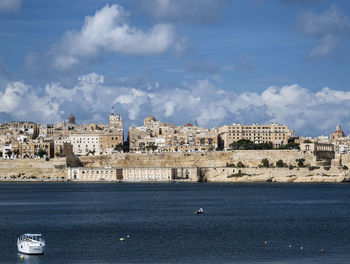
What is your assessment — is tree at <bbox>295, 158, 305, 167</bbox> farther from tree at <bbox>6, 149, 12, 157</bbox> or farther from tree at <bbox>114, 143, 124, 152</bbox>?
tree at <bbox>6, 149, 12, 157</bbox>

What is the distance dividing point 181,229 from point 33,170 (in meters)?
74.0

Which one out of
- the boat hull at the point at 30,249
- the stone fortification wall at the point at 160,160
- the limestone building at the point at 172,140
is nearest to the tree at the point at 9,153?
the stone fortification wall at the point at 160,160

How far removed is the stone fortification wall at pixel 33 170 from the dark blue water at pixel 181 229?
151ft

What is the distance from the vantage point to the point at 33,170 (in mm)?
109562

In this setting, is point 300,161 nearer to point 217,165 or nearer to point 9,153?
point 217,165

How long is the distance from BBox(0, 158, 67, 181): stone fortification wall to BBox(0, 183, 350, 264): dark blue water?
45964 mm

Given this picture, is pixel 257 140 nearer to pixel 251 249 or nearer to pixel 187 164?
pixel 187 164

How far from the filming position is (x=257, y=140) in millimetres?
125688

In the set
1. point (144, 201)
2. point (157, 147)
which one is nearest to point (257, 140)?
point (157, 147)

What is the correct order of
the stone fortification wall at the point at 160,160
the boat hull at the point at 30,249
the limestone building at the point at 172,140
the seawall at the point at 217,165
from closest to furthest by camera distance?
the boat hull at the point at 30,249 → the seawall at the point at 217,165 → the stone fortification wall at the point at 160,160 → the limestone building at the point at 172,140

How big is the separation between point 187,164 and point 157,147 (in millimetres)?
17468

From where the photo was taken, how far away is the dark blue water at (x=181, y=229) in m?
29.6

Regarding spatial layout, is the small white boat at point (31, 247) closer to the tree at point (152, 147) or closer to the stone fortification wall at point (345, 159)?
the stone fortification wall at point (345, 159)

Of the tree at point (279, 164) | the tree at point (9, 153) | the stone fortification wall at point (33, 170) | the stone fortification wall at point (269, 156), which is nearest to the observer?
the tree at point (279, 164)
